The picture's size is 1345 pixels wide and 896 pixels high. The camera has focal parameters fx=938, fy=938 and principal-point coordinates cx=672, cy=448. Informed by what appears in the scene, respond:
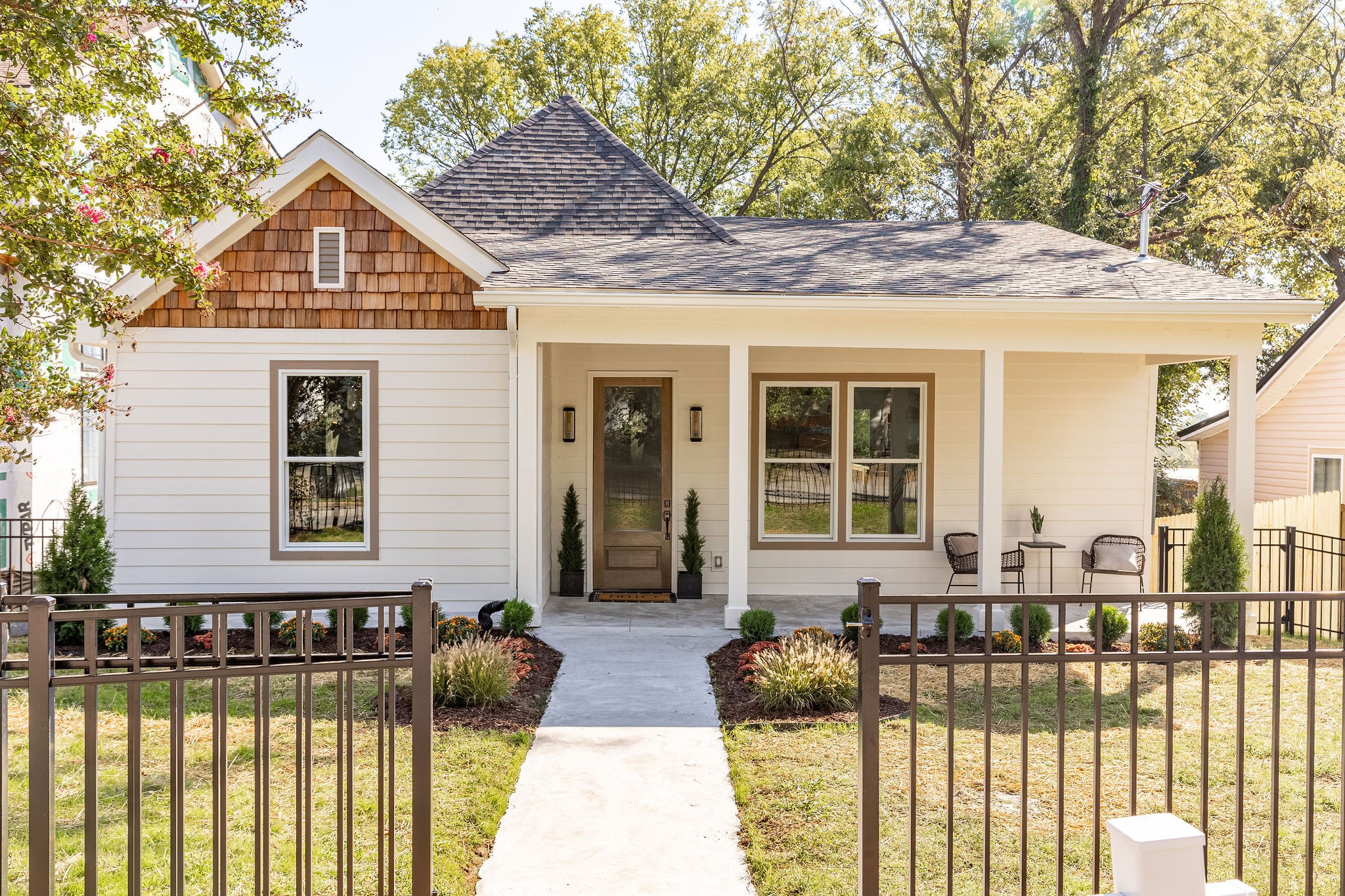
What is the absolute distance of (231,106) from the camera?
5379mm

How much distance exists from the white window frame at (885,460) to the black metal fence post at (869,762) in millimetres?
7790

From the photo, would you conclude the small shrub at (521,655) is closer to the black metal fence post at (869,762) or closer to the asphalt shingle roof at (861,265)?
the asphalt shingle roof at (861,265)

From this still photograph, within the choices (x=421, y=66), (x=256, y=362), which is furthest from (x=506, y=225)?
(x=421, y=66)

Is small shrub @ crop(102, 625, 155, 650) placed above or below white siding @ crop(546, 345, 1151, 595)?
below

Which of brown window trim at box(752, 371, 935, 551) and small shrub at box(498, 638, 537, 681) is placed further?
brown window trim at box(752, 371, 935, 551)

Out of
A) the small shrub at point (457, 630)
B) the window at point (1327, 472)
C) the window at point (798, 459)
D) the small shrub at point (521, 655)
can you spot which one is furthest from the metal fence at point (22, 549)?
the window at point (1327, 472)

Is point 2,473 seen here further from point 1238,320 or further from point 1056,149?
point 1056,149

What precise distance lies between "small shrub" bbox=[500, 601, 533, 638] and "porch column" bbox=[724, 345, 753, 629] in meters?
1.92

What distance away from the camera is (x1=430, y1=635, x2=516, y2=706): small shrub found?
6637 millimetres

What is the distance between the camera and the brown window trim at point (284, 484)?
9.31 meters

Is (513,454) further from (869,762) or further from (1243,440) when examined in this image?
(1243,440)

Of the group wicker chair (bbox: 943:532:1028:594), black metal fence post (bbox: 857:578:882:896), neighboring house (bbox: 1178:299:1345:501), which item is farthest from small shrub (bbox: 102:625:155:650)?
neighboring house (bbox: 1178:299:1345:501)

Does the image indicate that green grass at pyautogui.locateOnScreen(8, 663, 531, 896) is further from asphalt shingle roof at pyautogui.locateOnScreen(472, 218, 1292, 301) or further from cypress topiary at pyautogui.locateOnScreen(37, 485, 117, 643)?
asphalt shingle roof at pyautogui.locateOnScreen(472, 218, 1292, 301)

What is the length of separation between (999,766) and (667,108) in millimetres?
23186
